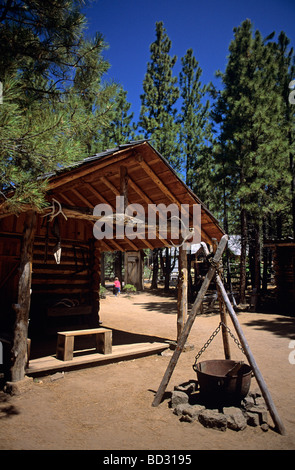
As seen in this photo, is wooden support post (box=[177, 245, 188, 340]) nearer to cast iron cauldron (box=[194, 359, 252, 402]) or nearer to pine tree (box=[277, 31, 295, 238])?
cast iron cauldron (box=[194, 359, 252, 402])

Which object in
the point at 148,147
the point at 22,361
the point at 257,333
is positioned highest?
the point at 148,147

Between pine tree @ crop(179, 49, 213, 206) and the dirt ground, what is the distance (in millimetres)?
18277

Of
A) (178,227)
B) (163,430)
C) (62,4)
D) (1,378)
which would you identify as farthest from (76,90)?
(163,430)

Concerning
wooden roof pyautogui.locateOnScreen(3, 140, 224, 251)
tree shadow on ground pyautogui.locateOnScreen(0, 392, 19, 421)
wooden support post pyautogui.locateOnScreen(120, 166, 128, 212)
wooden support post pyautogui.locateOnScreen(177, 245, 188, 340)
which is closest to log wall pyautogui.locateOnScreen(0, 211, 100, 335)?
wooden roof pyautogui.locateOnScreen(3, 140, 224, 251)

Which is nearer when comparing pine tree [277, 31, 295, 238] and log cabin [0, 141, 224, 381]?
log cabin [0, 141, 224, 381]

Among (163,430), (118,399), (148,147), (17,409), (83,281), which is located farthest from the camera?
(83,281)

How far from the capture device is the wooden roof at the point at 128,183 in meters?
5.87

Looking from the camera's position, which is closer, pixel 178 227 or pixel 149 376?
pixel 149 376

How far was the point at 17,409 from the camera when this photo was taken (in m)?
4.38

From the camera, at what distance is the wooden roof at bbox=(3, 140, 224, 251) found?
5.87m

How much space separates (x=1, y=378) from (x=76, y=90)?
6.03m

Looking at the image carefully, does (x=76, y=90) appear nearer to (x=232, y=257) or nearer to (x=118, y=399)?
(x=118, y=399)

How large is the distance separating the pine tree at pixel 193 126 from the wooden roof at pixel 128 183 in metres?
15.4

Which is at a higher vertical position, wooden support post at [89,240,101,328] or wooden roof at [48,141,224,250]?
wooden roof at [48,141,224,250]
